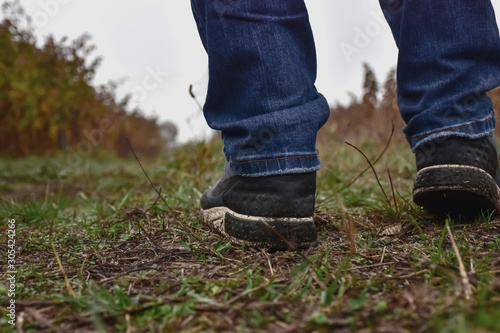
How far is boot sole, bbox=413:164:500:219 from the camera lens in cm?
117

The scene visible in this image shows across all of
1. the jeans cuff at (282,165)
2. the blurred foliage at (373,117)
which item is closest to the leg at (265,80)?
the jeans cuff at (282,165)

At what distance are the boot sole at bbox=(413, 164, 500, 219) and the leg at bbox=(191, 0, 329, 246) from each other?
34 centimetres

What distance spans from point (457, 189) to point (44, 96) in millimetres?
8931

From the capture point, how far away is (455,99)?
47.4 inches

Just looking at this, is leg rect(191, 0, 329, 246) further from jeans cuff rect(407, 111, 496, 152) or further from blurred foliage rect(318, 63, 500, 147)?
blurred foliage rect(318, 63, 500, 147)

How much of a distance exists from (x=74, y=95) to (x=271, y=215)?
29.0 ft

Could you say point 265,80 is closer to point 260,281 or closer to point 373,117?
point 260,281

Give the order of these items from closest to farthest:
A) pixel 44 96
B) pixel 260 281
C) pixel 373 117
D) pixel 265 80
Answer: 1. pixel 260 281
2. pixel 265 80
3. pixel 373 117
4. pixel 44 96

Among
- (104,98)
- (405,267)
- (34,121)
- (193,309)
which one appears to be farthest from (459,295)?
(104,98)

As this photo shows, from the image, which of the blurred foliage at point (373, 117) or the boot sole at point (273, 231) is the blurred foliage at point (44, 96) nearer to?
the blurred foliage at point (373, 117)

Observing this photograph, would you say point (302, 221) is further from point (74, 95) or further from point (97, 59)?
point (97, 59)

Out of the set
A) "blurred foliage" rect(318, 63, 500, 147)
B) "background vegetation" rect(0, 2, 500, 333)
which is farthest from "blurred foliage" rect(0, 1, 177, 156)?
"background vegetation" rect(0, 2, 500, 333)

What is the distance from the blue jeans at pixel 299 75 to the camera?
1133 millimetres

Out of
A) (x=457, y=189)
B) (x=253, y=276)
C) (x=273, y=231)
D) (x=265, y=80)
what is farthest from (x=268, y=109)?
(x=457, y=189)
